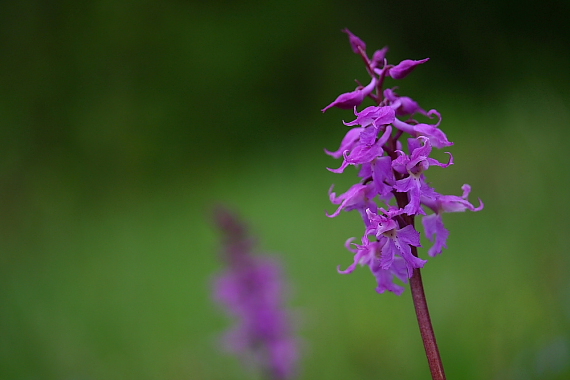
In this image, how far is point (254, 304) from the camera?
1801 mm

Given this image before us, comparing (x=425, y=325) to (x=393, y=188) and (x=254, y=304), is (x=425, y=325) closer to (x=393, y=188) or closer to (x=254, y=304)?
(x=393, y=188)

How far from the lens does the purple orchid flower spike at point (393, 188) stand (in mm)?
729

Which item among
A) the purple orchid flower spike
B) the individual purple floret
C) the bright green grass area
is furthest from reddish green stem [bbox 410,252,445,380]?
the individual purple floret

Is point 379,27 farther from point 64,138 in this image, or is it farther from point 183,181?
point 64,138

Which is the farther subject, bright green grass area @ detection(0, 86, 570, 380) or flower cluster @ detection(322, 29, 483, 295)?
bright green grass area @ detection(0, 86, 570, 380)

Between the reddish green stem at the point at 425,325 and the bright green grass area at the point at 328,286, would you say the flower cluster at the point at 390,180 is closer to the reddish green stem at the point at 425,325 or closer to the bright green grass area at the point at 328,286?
the reddish green stem at the point at 425,325

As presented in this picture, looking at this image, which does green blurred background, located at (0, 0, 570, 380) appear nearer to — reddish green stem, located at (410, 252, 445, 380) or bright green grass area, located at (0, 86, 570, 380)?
bright green grass area, located at (0, 86, 570, 380)

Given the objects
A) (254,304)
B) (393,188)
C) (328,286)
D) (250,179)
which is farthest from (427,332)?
(250,179)

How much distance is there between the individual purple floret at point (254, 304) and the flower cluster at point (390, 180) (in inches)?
40.2

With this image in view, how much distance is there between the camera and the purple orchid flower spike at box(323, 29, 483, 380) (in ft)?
2.39

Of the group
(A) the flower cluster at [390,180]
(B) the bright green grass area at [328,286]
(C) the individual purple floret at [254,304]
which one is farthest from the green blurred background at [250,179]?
(A) the flower cluster at [390,180]

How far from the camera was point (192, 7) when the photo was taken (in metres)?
8.59

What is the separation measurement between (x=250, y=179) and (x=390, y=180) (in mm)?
6089

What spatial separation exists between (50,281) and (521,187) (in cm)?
342
